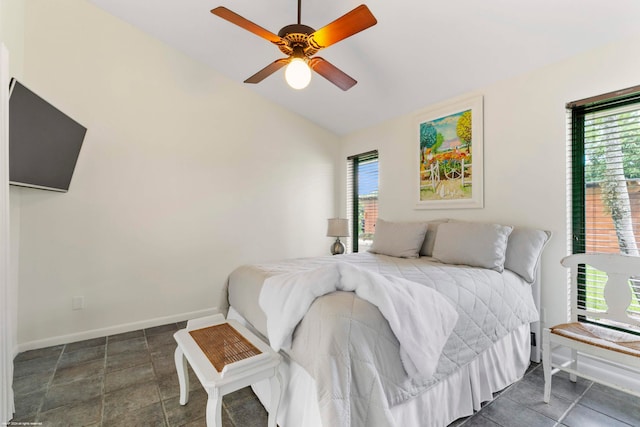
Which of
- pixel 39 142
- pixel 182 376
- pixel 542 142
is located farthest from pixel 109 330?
pixel 542 142

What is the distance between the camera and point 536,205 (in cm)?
244

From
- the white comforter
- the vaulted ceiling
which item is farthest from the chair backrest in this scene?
the vaulted ceiling

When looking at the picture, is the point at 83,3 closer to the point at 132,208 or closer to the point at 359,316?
the point at 132,208

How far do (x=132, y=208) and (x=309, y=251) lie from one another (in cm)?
230

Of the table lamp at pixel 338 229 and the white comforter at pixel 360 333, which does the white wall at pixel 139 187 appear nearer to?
the table lamp at pixel 338 229

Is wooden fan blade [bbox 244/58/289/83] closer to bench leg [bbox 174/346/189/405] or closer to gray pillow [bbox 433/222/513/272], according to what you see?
gray pillow [bbox 433/222/513/272]

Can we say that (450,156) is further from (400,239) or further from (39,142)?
(39,142)

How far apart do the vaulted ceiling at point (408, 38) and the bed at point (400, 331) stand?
4.80ft

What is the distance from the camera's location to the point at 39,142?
2170mm

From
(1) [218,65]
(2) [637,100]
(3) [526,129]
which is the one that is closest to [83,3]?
(1) [218,65]

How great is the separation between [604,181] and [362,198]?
8.64ft

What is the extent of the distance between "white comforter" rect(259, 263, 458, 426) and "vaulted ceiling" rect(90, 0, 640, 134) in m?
2.02

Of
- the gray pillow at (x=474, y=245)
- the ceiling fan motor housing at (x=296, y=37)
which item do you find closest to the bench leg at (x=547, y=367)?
the gray pillow at (x=474, y=245)

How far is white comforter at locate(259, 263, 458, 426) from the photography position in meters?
1.15
